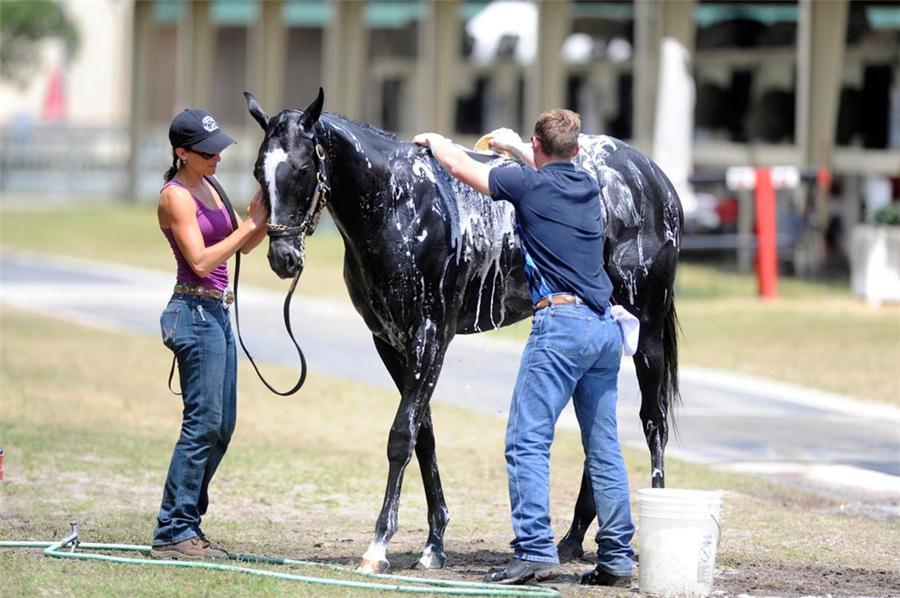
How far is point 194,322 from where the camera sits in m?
7.49

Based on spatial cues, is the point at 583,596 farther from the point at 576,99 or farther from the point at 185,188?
the point at 576,99

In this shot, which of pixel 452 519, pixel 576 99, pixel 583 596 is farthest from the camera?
pixel 576 99

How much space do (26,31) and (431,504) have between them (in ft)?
161

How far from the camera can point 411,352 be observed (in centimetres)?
762

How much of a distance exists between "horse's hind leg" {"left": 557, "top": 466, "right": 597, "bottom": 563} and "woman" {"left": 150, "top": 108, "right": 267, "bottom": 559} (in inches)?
67.3

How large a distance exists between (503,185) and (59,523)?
3.29 metres

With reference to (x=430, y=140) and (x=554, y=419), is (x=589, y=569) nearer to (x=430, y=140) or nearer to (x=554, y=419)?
(x=554, y=419)

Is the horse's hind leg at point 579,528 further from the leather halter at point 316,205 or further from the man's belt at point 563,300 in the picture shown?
the leather halter at point 316,205

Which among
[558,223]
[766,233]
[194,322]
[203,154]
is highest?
[203,154]

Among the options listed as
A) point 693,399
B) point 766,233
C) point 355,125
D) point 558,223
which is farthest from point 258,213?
point 766,233

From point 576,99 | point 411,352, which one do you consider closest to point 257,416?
point 411,352

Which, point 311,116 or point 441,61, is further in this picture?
point 441,61

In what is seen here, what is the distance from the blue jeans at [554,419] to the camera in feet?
23.1

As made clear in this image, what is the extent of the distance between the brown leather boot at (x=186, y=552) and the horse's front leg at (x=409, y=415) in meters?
0.73
